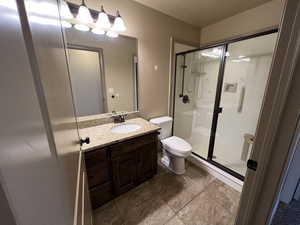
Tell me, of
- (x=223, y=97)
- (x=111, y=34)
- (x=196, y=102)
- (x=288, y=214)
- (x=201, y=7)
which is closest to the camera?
(x=288, y=214)

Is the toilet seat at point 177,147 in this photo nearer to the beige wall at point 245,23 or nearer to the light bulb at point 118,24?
the light bulb at point 118,24

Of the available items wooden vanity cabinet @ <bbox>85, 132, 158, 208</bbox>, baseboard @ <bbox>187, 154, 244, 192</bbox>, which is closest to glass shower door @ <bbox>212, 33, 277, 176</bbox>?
baseboard @ <bbox>187, 154, 244, 192</bbox>

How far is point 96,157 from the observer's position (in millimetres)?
1253

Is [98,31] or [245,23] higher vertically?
[245,23]

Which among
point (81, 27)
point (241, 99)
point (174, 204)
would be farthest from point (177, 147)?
point (81, 27)

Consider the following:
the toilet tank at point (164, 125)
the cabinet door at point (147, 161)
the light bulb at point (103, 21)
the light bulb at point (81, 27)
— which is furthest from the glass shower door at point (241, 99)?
the light bulb at point (81, 27)

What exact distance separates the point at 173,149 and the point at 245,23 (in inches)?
81.9

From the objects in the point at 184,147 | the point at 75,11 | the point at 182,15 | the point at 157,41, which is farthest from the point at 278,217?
the point at 75,11

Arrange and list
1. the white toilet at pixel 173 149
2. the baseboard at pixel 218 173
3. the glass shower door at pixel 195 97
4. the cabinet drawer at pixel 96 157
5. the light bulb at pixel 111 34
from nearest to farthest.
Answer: the cabinet drawer at pixel 96 157 < the light bulb at pixel 111 34 < the baseboard at pixel 218 173 < the white toilet at pixel 173 149 < the glass shower door at pixel 195 97

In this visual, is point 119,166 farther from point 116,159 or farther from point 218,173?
point 218,173

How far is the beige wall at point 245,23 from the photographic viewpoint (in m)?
1.63

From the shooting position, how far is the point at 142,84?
193 cm

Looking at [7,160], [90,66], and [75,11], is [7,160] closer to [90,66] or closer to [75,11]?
[90,66]

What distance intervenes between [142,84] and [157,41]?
0.68 m
